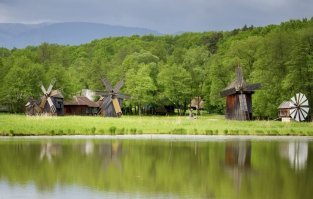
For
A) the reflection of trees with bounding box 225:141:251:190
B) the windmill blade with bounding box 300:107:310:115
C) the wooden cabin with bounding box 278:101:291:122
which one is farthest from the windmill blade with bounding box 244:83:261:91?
the reflection of trees with bounding box 225:141:251:190

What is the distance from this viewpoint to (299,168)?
31.2 meters

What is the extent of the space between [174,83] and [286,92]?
2449 centimetres

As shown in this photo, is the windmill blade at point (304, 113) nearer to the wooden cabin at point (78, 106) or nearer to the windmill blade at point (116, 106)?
the windmill blade at point (116, 106)

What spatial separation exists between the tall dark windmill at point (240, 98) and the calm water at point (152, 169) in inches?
984

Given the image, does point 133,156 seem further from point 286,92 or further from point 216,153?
point 286,92

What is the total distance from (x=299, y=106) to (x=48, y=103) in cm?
3897

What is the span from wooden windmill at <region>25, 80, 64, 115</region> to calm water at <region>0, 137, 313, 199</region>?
43682 mm

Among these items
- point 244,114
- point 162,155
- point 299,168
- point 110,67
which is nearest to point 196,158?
point 162,155

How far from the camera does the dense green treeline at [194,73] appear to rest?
254ft

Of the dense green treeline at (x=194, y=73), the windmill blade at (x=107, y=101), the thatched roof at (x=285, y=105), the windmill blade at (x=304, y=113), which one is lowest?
the windmill blade at (x=304, y=113)

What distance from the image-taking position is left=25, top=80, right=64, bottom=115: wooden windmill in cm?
8888

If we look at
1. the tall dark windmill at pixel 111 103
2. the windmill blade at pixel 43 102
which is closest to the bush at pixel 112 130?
the tall dark windmill at pixel 111 103

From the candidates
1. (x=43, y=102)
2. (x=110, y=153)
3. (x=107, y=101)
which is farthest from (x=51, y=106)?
(x=110, y=153)

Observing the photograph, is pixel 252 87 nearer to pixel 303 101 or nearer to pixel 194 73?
pixel 303 101
